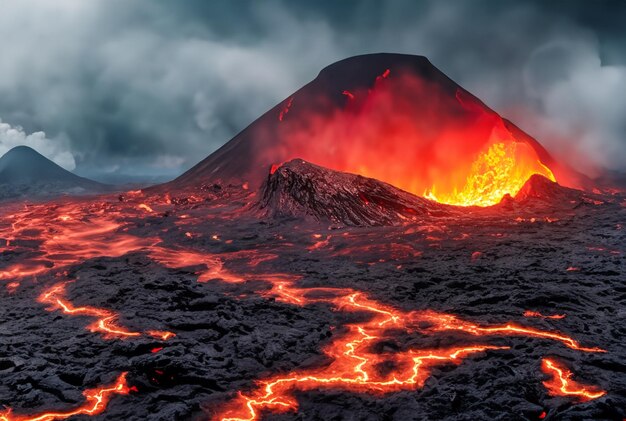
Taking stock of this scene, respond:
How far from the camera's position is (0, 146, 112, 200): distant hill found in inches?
3410

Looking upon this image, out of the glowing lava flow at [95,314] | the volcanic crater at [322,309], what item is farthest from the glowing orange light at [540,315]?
the glowing lava flow at [95,314]

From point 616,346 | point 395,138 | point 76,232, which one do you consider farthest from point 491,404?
point 395,138

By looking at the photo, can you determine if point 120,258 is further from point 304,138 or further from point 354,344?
point 304,138

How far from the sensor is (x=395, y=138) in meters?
36.4

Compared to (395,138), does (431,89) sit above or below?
above

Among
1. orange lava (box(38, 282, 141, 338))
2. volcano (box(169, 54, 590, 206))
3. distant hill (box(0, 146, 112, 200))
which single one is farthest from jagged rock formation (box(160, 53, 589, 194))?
distant hill (box(0, 146, 112, 200))

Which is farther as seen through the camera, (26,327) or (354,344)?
(26,327)

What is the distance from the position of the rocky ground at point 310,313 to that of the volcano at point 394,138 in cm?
1483

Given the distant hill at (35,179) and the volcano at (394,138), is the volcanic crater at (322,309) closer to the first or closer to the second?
the volcano at (394,138)

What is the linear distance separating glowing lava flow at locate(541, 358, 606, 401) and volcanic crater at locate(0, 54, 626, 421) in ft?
0.09

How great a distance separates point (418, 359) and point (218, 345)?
11.1 ft

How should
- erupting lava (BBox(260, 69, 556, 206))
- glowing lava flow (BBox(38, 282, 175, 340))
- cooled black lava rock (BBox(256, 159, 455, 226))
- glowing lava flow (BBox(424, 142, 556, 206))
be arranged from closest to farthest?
1. glowing lava flow (BBox(38, 282, 175, 340))
2. cooled black lava rock (BBox(256, 159, 455, 226))
3. glowing lava flow (BBox(424, 142, 556, 206))
4. erupting lava (BBox(260, 69, 556, 206))

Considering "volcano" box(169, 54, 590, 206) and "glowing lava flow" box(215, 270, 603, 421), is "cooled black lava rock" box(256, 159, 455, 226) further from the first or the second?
"volcano" box(169, 54, 590, 206)

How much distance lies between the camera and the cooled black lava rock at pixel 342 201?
1944 centimetres
